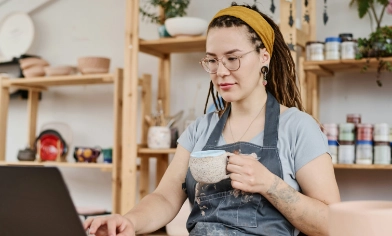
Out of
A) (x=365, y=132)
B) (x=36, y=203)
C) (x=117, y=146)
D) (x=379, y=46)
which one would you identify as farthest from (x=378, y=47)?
(x=36, y=203)

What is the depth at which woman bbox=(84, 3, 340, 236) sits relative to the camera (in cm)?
119

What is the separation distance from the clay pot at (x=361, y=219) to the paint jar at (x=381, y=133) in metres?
2.02

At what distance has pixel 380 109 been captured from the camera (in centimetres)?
284

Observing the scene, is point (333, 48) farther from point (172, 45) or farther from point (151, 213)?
point (151, 213)

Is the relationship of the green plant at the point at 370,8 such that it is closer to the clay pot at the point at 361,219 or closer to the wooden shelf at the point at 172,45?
the wooden shelf at the point at 172,45

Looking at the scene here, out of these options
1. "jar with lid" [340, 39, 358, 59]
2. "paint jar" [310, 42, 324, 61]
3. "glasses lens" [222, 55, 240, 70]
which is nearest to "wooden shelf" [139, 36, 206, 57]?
"paint jar" [310, 42, 324, 61]

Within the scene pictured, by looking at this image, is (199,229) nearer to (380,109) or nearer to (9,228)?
(9,228)

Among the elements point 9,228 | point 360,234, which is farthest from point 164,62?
point 360,234

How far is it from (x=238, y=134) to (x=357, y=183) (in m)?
1.64

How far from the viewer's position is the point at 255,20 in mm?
1358

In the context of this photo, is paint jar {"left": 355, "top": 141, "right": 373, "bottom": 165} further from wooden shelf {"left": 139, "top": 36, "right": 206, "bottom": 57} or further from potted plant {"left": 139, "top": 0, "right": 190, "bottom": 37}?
potted plant {"left": 139, "top": 0, "right": 190, "bottom": 37}

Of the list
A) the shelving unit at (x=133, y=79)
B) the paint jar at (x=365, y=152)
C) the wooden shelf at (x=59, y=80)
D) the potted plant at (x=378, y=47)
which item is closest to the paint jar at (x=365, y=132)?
the paint jar at (x=365, y=152)

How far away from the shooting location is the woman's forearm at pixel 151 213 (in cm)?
131

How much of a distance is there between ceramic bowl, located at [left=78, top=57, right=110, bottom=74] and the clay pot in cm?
266
